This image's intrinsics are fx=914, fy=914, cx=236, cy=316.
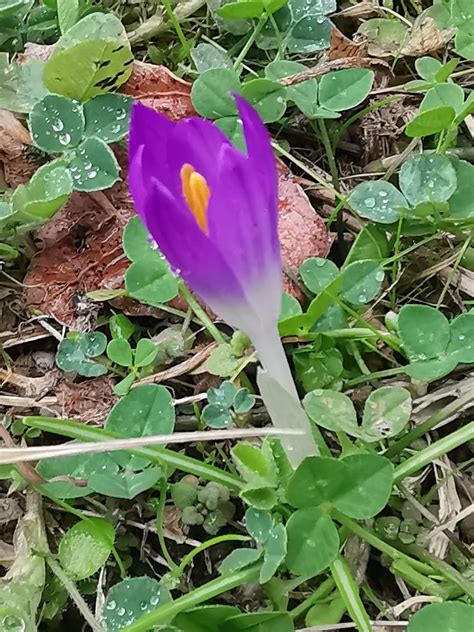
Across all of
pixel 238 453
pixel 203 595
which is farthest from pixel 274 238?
pixel 203 595

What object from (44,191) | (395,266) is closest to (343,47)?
(395,266)

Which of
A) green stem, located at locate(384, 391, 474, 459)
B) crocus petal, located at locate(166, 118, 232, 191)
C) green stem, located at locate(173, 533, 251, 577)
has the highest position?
crocus petal, located at locate(166, 118, 232, 191)

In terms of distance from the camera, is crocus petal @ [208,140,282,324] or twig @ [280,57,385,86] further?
twig @ [280,57,385,86]

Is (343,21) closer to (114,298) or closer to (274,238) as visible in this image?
(114,298)

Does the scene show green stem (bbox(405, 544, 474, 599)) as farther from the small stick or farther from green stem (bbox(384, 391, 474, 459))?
the small stick

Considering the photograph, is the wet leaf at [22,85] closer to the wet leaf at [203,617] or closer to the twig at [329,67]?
the twig at [329,67]

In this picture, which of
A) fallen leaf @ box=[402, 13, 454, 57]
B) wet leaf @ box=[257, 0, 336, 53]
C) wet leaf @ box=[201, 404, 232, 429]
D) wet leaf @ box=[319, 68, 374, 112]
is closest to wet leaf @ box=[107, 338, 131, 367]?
wet leaf @ box=[201, 404, 232, 429]
